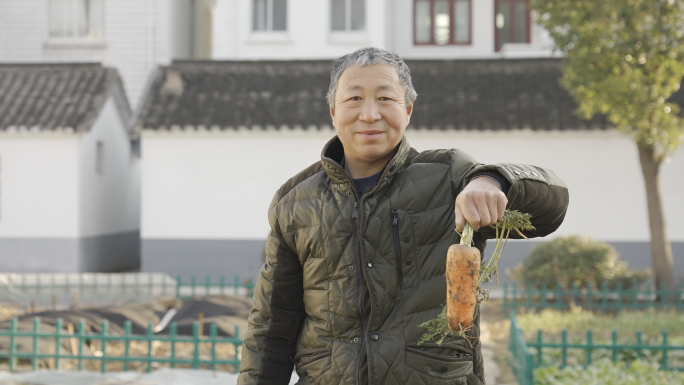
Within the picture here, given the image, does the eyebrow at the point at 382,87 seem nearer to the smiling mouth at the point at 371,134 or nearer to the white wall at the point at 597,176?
the smiling mouth at the point at 371,134

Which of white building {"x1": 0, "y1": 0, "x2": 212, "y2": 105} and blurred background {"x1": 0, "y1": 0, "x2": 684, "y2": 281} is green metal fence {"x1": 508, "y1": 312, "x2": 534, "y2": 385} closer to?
blurred background {"x1": 0, "y1": 0, "x2": 684, "y2": 281}

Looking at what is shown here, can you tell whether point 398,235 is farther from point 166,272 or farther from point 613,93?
point 166,272

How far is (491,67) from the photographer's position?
516 inches

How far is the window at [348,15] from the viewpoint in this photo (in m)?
15.4

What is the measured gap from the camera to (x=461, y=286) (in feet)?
6.41

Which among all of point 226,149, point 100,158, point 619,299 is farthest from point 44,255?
point 619,299

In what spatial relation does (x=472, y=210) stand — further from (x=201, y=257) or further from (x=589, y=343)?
(x=201, y=257)

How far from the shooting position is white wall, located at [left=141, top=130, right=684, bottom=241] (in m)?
11.7

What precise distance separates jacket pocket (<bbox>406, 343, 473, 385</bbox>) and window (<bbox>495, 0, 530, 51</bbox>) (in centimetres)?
1533

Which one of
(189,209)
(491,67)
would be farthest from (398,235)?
(491,67)

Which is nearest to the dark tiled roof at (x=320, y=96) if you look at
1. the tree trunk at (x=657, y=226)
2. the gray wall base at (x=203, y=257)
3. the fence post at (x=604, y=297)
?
the tree trunk at (x=657, y=226)

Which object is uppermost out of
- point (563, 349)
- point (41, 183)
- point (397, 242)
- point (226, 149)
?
point (226, 149)

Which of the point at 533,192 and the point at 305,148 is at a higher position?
the point at 305,148

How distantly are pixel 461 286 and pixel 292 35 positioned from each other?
45.8 ft
